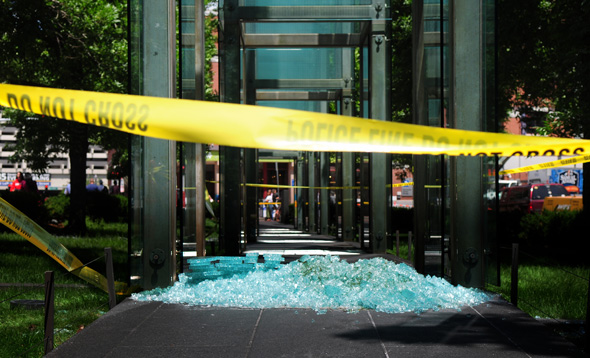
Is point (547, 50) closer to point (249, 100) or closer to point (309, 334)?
point (249, 100)

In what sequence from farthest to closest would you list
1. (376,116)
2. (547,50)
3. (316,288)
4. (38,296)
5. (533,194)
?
(533,194) → (547,50) → (376,116) → (38,296) → (316,288)

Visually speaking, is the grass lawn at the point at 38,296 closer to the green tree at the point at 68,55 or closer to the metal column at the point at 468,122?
the metal column at the point at 468,122

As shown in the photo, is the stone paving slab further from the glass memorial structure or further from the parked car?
the parked car

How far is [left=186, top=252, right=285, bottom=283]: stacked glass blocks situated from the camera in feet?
25.7

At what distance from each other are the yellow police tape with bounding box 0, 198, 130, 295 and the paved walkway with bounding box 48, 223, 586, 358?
2.60 feet

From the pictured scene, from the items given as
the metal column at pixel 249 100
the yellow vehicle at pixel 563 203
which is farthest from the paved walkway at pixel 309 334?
the yellow vehicle at pixel 563 203

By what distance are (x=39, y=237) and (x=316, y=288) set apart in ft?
8.92

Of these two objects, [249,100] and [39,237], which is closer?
[39,237]

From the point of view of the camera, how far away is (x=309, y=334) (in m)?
5.28

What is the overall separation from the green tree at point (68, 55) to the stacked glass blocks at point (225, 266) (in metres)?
8.73

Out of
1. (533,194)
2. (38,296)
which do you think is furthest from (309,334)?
(533,194)

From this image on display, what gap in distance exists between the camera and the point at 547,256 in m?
14.3

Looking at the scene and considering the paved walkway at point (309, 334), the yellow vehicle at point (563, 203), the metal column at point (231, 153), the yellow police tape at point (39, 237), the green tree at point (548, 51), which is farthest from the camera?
the yellow vehicle at point (563, 203)

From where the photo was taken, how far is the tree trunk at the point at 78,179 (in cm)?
2073
